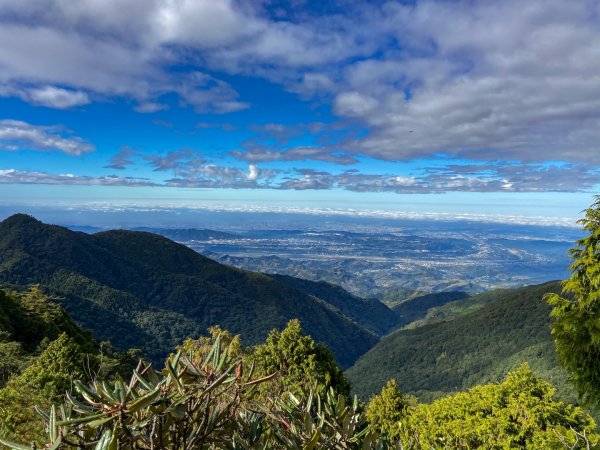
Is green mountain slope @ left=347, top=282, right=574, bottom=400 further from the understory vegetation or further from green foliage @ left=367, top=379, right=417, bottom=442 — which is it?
the understory vegetation

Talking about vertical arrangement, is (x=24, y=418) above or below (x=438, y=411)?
above

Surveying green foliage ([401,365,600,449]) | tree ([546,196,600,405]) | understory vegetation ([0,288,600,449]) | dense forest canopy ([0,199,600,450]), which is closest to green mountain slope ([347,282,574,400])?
dense forest canopy ([0,199,600,450])

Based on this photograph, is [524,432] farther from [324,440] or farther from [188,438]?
[188,438]

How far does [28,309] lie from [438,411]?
44246 millimetres

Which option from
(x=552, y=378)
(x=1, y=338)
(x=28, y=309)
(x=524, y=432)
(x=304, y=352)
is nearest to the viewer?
(x=524, y=432)

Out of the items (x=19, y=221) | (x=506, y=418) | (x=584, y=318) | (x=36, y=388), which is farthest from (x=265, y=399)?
(x=19, y=221)

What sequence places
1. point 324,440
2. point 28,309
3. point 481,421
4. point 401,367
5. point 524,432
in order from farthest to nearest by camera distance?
point 401,367, point 28,309, point 481,421, point 524,432, point 324,440

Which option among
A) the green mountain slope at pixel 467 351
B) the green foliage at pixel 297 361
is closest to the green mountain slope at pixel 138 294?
the green mountain slope at pixel 467 351

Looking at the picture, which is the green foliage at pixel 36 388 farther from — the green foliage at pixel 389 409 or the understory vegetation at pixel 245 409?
the green foliage at pixel 389 409

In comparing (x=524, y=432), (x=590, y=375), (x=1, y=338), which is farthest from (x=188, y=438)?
(x=1, y=338)

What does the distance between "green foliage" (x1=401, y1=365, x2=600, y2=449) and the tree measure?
7.58ft

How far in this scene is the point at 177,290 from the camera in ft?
618

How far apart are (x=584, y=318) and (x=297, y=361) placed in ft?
44.7

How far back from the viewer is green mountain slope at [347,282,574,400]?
136m
